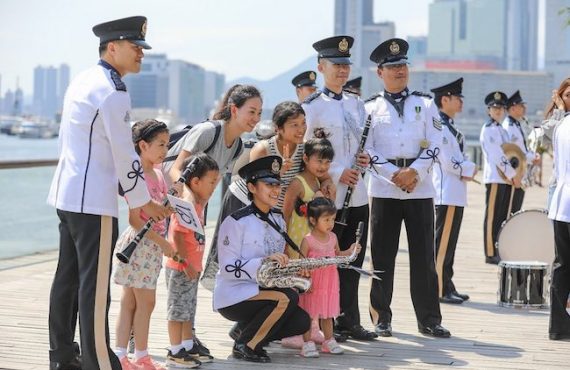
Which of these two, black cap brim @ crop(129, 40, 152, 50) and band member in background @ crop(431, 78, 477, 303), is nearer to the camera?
black cap brim @ crop(129, 40, 152, 50)

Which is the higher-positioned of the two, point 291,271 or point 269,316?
point 291,271

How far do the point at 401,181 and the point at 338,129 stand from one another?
48cm

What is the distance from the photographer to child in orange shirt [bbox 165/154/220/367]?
6277 mm

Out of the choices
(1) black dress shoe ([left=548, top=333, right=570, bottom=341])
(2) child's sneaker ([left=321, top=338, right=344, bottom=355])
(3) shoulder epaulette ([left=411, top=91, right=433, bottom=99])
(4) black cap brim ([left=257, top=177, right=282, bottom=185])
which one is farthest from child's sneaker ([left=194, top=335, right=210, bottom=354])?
(1) black dress shoe ([left=548, top=333, right=570, bottom=341])

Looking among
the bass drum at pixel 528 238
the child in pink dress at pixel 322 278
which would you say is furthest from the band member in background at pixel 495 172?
the child in pink dress at pixel 322 278

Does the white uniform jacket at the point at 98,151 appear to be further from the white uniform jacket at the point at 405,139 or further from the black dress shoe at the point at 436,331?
the black dress shoe at the point at 436,331

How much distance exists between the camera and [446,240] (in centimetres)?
951

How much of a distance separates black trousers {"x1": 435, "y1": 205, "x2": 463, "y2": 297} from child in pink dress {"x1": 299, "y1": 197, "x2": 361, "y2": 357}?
2.57 meters

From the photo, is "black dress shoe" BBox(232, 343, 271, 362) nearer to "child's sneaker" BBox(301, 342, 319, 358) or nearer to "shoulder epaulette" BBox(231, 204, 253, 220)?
"child's sneaker" BBox(301, 342, 319, 358)

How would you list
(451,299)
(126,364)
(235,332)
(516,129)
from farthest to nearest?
(516,129) < (451,299) < (235,332) < (126,364)

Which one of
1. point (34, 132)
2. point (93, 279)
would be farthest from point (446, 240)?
point (34, 132)

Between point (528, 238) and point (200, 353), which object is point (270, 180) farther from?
point (528, 238)

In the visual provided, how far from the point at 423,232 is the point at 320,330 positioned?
93 centimetres

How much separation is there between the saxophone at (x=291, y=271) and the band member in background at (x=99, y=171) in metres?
0.99
